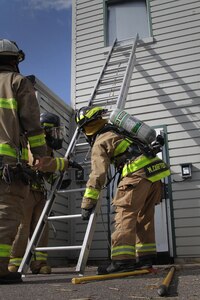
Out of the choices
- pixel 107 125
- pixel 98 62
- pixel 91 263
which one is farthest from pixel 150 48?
pixel 91 263

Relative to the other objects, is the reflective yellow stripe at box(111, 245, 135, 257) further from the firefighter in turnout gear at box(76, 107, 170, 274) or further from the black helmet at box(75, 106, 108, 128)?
the black helmet at box(75, 106, 108, 128)

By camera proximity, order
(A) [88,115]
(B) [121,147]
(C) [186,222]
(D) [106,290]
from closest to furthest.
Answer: (D) [106,290], (B) [121,147], (A) [88,115], (C) [186,222]

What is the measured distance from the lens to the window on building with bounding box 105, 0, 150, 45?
741 centimetres

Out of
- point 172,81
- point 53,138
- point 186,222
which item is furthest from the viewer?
point 172,81

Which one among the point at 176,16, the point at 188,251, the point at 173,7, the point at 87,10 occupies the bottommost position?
the point at 188,251

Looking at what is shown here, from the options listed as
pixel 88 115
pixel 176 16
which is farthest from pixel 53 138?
pixel 176 16

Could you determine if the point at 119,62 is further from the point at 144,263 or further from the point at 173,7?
the point at 144,263

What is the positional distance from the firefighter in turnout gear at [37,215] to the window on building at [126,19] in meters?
3.48

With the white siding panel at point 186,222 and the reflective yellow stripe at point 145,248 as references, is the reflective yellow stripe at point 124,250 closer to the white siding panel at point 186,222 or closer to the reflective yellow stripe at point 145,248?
the reflective yellow stripe at point 145,248

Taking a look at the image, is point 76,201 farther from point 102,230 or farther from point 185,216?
point 185,216

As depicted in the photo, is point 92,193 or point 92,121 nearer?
point 92,193

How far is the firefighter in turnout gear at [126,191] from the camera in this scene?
3.32m

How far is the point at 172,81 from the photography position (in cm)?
669

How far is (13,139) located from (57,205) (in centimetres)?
348
